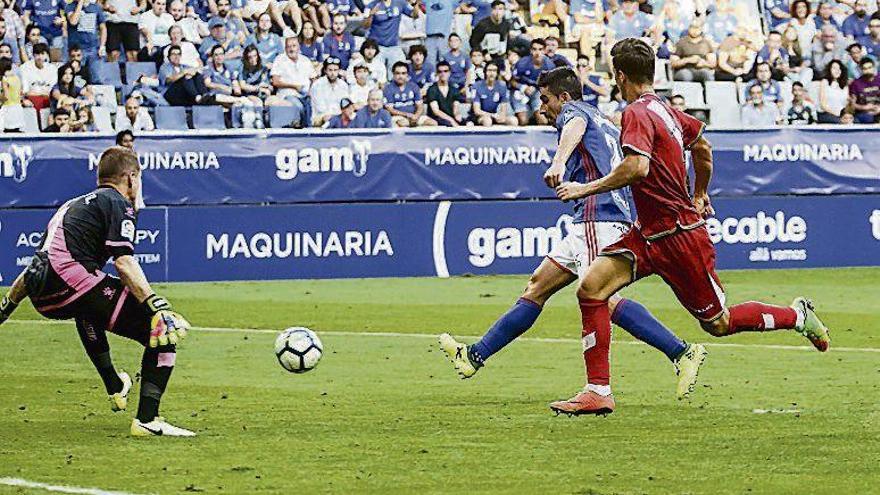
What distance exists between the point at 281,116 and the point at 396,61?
2624mm

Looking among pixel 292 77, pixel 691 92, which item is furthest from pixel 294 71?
pixel 691 92

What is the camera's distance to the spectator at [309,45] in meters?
25.1

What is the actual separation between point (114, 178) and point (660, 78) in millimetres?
18171

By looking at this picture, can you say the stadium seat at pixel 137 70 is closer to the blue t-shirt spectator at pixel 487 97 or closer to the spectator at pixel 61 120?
the spectator at pixel 61 120

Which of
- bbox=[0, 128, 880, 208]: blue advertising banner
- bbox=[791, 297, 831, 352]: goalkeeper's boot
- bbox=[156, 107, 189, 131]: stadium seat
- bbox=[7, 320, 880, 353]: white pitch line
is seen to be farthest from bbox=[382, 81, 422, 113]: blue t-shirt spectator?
bbox=[791, 297, 831, 352]: goalkeeper's boot

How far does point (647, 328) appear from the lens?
10.1 meters

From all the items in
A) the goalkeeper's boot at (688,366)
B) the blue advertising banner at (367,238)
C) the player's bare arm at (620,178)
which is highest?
the player's bare arm at (620,178)

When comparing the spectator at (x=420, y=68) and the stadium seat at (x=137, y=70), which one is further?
the spectator at (x=420, y=68)

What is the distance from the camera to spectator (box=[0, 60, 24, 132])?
22.0 metres

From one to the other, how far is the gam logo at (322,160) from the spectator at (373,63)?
134 inches

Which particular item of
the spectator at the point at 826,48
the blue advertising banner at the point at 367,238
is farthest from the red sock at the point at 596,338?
the spectator at the point at 826,48

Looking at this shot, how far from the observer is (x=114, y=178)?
8.92 m

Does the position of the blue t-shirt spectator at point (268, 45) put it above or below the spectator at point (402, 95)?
above

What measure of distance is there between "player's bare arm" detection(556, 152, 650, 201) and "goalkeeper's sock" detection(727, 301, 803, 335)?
1094 millimetres
